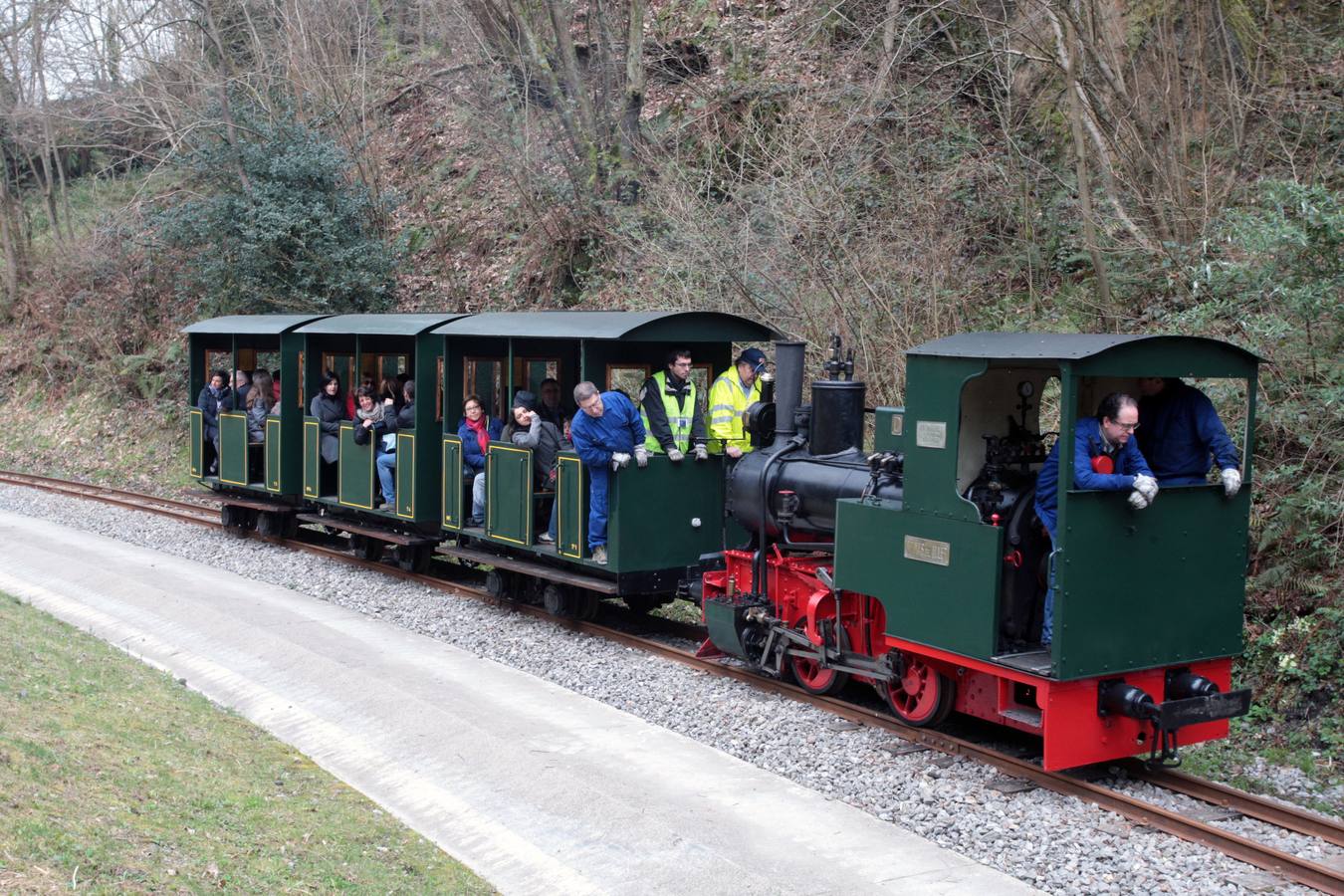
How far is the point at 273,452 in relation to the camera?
15453 mm

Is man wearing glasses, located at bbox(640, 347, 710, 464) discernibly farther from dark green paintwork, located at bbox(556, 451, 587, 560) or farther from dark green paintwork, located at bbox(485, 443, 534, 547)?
dark green paintwork, located at bbox(485, 443, 534, 547)

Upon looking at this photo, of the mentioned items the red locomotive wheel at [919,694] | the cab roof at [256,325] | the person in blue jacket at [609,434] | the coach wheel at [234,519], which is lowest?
the coach wheel at [234,519]

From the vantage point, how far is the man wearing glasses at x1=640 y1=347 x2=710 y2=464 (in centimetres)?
1030

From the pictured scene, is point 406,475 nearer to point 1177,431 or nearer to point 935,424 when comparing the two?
point 935,424

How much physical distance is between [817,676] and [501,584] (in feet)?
13.6

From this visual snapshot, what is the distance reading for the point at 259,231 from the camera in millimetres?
22078

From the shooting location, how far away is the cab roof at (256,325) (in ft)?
49.5

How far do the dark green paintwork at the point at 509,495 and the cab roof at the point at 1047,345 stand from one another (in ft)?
15.9

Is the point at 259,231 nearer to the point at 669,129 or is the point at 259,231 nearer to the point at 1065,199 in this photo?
the point at 669,129

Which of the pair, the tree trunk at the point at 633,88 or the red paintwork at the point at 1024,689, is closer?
the red paintwork at the point at 1024,689

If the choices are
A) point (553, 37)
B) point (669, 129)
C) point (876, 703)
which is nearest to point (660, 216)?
point (669, 129)

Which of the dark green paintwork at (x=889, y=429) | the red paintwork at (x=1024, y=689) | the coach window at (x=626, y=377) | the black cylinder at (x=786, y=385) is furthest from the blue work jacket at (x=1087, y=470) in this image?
the coach window at (x=626, y=377)

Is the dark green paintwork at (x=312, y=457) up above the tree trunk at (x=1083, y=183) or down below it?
below

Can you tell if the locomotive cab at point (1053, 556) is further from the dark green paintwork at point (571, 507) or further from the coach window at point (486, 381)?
the coach window at point (486, 381)
